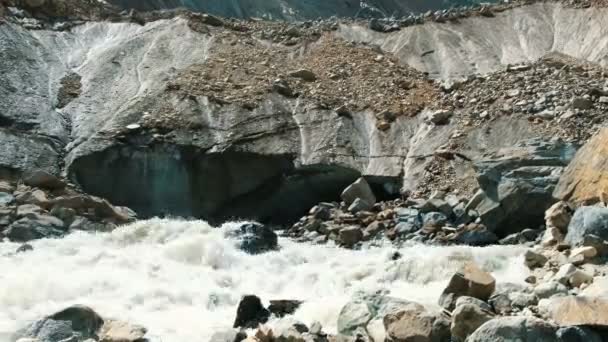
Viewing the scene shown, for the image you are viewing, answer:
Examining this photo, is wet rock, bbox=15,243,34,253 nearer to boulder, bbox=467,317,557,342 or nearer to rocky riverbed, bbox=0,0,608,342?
rocky riverbed, bbox=0,0,608,342

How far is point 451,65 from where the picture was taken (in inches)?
1226

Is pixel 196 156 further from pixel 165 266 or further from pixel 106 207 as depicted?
pixel 165 266

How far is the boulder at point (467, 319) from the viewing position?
379 inches

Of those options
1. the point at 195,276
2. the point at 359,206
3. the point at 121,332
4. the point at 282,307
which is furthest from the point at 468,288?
the point at 359,206

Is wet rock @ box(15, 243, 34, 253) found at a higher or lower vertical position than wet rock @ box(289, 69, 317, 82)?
lower

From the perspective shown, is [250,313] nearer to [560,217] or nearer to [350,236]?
[350,236]

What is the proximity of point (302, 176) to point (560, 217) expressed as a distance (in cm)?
858

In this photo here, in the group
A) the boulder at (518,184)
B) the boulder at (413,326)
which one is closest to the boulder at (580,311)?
the boulder at (413,326)

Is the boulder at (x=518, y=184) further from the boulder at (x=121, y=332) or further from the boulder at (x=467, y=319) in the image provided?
the boulder at (x=121, y=332)

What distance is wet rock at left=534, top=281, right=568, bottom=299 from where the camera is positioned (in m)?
10.7

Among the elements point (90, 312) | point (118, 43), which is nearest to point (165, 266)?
point (90, 312)

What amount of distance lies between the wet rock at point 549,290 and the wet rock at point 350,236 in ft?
24.0

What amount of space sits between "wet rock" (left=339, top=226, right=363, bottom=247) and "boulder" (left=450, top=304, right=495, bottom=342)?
820cm

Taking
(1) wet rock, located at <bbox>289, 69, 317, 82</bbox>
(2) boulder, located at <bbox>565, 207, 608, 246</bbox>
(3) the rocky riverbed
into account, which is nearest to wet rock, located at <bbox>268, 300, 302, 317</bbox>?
(3) the rocky riverbed
